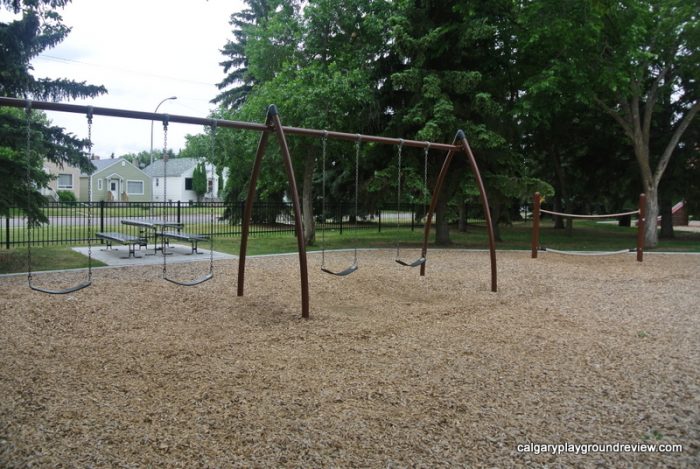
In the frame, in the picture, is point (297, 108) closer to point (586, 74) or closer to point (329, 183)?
point (586, 74)

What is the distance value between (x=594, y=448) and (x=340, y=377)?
1854mm

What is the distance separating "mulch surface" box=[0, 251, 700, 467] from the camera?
298 cm

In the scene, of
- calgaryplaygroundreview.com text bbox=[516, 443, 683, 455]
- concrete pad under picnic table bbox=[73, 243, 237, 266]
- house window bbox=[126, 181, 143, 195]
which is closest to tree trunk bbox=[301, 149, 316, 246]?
concrete pad under picnic table bbox=[73, 243, 237, 266]

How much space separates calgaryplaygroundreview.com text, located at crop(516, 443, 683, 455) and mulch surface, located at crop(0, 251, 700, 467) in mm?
54

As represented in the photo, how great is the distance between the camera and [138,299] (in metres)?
7.05

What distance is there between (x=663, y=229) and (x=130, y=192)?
39.0 m

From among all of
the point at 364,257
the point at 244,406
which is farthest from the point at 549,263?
the point at 244,406

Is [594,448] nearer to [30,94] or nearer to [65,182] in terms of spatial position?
[30,94]

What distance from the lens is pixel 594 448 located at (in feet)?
10.0

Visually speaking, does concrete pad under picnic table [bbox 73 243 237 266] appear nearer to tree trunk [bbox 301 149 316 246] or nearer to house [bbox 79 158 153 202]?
tree trunk [bbox 301 149 316 246]

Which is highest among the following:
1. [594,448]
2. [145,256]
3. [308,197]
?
[308,197]

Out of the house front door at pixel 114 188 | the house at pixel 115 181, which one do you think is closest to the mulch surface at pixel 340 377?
the house at pixel 115 181

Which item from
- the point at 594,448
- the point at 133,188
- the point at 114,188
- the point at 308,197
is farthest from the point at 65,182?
the point at 594,448

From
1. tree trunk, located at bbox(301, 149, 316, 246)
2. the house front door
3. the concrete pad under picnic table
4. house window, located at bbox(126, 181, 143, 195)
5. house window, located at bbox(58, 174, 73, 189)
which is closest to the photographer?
the concrete pad under picnic table
